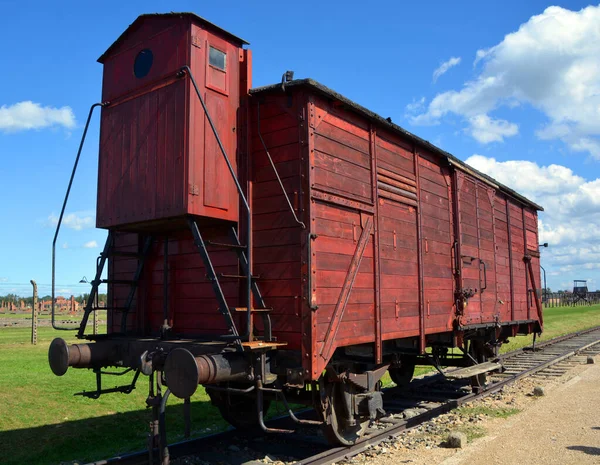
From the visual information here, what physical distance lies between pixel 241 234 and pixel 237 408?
8.76 ft

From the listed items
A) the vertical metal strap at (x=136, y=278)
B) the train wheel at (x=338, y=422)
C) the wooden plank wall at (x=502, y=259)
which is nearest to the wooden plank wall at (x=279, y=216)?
the train wheel at (x=338, y=422)

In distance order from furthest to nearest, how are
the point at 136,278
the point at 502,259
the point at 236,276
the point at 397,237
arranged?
1. the point at 502,259
2. the point at 397,237
3. the point at 136,278
4. the point at 236,276

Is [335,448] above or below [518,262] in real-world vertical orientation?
below

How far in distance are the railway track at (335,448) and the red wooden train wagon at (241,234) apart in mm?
406

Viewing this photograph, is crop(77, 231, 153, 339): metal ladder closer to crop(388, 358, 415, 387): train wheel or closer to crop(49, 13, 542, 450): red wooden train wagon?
crop(49, 13, 542, 450): red wooden train wagon

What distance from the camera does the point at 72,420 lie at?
27.0ft

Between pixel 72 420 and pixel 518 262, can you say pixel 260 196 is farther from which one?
pixel 518 262

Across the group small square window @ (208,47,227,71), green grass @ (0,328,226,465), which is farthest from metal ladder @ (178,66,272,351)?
green grass @ (0,328,226,465)

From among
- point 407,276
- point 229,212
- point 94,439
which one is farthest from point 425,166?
point 94,439

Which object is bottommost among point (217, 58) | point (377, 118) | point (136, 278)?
point (136, 278)

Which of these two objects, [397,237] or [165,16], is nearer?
[165,16]

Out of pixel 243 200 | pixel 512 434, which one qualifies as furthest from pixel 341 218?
pixel 512 434

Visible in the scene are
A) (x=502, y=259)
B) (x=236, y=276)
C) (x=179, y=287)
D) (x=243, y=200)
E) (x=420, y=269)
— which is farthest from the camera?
(x=502, y=259)

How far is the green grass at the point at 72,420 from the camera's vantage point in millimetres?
6719
